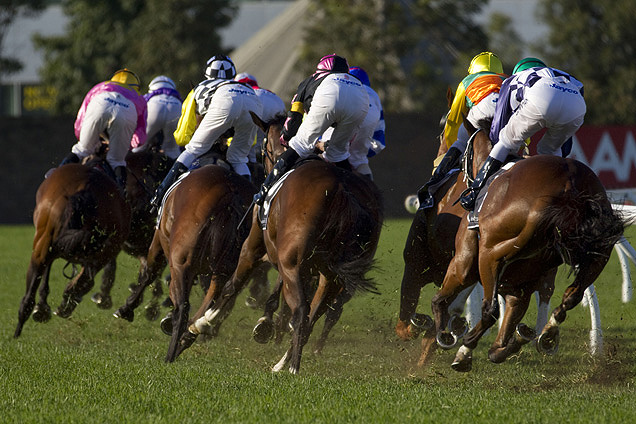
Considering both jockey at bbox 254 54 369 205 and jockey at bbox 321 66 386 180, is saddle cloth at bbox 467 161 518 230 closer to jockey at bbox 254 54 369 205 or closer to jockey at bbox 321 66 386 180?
jockey at bbox 254 54 369 205

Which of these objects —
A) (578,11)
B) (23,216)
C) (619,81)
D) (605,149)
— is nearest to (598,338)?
(605,149)

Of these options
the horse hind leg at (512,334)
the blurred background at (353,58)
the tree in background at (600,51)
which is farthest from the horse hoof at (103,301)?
the tree in background at (600,51)

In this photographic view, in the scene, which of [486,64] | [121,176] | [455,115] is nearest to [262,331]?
[455,115]

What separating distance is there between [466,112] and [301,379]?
8.36ft

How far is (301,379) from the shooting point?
5.98 metres

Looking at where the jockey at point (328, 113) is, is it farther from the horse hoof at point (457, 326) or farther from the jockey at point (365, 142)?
the horse hoof at point (457, 326)

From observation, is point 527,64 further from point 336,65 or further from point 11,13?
point 11,13

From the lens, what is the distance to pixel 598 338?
6953 mm

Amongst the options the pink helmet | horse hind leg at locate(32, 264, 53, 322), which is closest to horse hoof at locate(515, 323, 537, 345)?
the pink helmet

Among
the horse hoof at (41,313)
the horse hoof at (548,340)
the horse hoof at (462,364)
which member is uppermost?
the horse hoof at (548,340)

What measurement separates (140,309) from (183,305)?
3433mm

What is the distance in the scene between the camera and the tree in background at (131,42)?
27.0 m

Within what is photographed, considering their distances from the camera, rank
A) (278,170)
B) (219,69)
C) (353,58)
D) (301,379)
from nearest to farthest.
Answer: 1. (301,379)
2. (278,170)
3. (219,69)
4. (353,58)

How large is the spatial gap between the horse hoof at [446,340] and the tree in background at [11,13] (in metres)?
25.3
